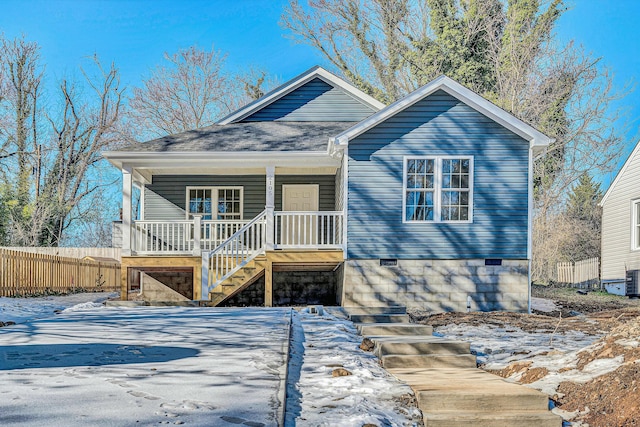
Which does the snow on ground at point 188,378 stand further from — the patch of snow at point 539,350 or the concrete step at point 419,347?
the patch of snow at point 539,350

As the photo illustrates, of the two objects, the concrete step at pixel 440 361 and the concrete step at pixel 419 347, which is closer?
the concrete step at pixel 440 361

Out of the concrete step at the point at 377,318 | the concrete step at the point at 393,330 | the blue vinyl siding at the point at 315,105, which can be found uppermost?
the blue vinyl siding at the point at 315,105

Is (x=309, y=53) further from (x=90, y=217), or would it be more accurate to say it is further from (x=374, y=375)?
(x=374, y=375)

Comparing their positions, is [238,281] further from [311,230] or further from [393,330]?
[393,330]

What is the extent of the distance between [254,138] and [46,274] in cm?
775

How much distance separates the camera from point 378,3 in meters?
28.7

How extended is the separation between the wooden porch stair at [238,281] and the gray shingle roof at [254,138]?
2807 millimetres

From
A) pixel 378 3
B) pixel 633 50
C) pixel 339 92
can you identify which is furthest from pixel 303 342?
pixel 633 50

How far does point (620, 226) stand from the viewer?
69.2ft

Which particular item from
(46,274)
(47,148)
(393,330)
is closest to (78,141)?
(47,148)

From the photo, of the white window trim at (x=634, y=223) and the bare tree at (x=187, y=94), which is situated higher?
the bare tree at (x=187, y=94)

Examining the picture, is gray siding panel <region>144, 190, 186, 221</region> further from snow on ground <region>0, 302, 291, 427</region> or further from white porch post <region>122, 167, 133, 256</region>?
snow on ground <region>0, 302, 291, 427</region>

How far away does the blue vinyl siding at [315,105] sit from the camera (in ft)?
56.9

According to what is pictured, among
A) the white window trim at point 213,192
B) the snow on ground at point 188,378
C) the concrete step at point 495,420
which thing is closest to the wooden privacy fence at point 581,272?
the white window trim at point 213,192
